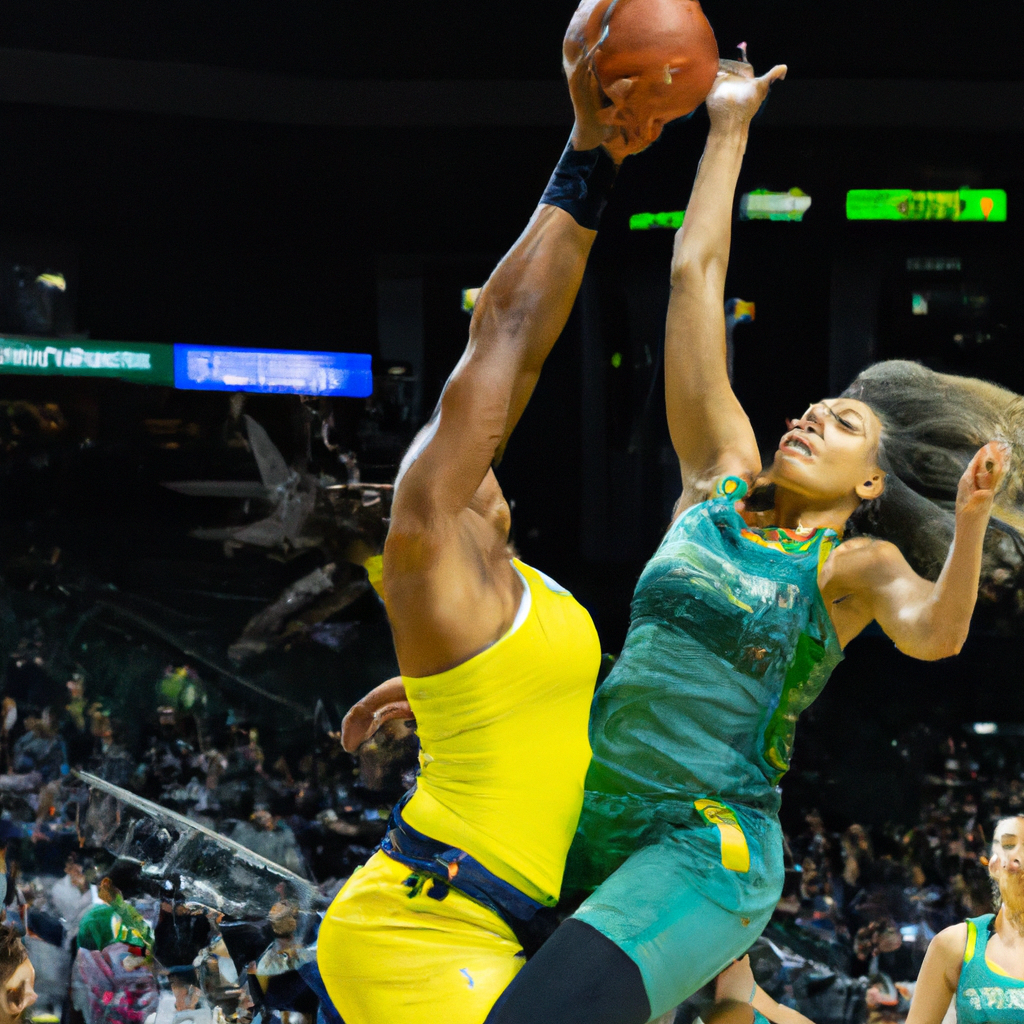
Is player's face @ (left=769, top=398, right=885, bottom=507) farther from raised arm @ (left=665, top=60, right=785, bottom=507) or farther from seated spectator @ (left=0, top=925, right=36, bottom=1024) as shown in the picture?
seated spectator @ (left=0, top=925, right=36, bottom=1024)

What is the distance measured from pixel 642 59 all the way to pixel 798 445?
0.88m

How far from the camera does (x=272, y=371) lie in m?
4.82

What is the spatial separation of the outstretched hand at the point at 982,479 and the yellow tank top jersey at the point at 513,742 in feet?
2.03

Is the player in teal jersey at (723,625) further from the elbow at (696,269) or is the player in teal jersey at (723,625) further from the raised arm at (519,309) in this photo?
the raised arm at (519,309)

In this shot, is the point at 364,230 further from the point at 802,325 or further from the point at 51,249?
the point at 802,325

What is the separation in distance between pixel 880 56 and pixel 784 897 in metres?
3.15

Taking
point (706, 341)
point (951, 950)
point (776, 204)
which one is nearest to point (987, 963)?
point (951, 950)

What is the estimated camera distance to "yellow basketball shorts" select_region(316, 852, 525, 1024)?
5.08 ft

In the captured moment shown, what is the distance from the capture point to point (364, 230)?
4770mm

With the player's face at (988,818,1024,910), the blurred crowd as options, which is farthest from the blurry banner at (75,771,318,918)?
the player's face at (988,818,1024,910)

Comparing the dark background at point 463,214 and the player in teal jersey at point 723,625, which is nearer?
the player in teal jersey at point 723,625

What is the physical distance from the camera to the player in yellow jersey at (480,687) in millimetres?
1445

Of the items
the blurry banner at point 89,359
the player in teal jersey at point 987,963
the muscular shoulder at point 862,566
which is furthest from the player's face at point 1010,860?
the blurry banner at point 89,359

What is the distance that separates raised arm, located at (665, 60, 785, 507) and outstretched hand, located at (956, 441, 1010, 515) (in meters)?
0.42
